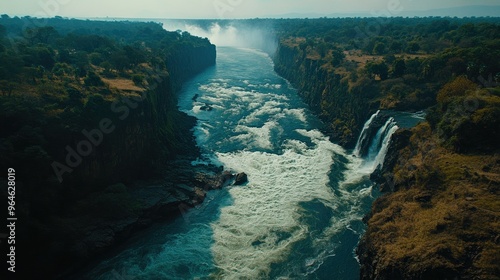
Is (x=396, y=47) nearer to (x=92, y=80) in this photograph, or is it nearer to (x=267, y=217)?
(x=267, y=217)

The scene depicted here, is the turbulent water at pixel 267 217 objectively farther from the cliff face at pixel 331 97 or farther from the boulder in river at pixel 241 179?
the cliff face at pixel 331 97

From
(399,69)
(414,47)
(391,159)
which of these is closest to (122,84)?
(391,159)

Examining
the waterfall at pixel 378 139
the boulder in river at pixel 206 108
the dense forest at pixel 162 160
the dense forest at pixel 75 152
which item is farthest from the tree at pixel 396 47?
the dense forest at pixel 75 152

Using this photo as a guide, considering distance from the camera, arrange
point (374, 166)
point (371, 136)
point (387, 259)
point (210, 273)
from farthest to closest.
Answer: point (371, 136)
point (374, 166)
point (210, 273)
point (387, 259)

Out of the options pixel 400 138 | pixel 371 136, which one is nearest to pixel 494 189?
pixel 400 138

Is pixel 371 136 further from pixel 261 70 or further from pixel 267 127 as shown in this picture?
pixel 261 70
